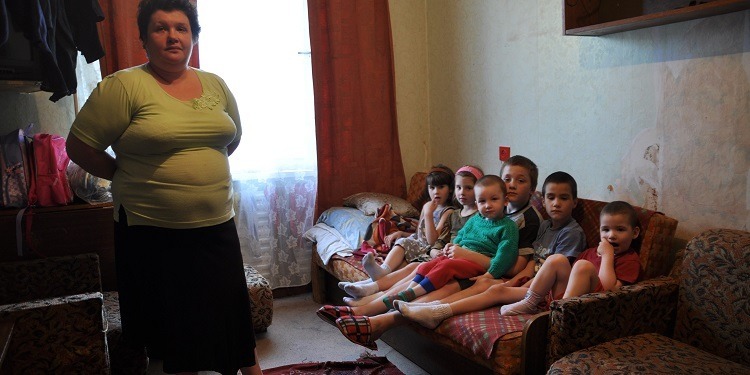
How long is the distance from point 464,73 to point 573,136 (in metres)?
1.00

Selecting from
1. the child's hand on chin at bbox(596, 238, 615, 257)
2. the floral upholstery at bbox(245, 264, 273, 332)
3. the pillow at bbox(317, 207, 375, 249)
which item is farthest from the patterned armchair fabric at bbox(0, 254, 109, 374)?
the child's hand on chin at bbox(596, 238, 615, 257)

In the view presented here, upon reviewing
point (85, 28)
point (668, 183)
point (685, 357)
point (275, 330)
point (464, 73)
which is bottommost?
point (275, 330)

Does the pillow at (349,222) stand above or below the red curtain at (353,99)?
below

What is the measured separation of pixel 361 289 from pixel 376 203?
0.98 meters

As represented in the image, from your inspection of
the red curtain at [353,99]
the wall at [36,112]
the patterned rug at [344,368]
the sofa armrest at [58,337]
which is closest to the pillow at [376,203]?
the red curtain at [353,99]

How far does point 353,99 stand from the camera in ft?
13.3

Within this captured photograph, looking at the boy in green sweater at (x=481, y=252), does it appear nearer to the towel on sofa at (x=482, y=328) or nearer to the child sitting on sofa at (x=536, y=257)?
the child sitting on sofa at (x=536, y=257)

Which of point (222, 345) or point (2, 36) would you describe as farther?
point (2, 36)

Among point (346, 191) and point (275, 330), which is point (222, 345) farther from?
point (346, 191)

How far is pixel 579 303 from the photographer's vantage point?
209 cm

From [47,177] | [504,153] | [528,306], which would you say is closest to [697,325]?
[528,306]

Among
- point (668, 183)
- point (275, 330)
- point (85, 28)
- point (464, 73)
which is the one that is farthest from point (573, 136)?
point (85, 28)

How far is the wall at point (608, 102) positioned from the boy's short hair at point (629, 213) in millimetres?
270

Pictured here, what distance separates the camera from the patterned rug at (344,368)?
110 inches
